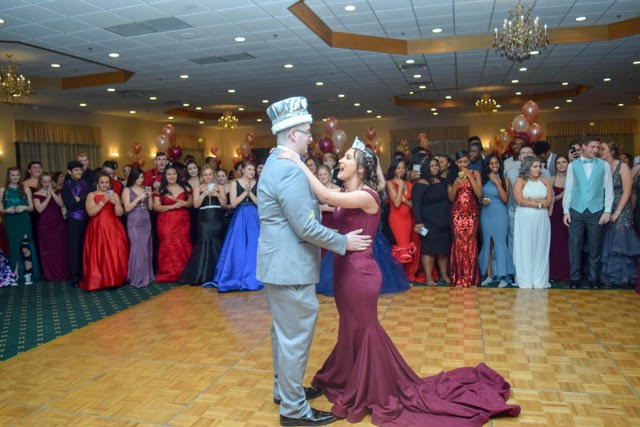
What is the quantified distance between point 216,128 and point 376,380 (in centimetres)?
2046

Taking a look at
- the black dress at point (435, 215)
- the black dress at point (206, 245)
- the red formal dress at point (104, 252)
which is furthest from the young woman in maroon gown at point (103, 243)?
the black dress at point (435, 215)

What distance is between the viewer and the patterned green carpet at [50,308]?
4.52 m

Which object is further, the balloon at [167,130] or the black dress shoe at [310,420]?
the balloon at [167,130]

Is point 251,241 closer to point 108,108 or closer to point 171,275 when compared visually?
point 171,275

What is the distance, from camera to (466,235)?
593cm

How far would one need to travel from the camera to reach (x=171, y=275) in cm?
683

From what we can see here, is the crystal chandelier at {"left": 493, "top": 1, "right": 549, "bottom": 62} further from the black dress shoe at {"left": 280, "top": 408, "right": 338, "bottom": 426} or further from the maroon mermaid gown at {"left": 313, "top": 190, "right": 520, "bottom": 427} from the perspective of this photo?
the black dress shoe at {"left": 280, "top": 408, "right": 338, "bottom": 426}

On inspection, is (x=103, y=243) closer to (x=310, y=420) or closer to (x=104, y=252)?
(x=104, y=252)

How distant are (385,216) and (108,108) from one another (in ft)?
37.9

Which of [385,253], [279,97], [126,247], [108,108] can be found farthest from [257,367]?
[108,108]

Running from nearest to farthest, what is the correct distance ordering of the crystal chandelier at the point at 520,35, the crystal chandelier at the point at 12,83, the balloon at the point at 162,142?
the crystal chandelier at the point at 520,35
the crystal chandelier at the point at 12,83
the balloon at the point at 162,142

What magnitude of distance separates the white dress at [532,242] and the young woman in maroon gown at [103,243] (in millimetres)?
4775

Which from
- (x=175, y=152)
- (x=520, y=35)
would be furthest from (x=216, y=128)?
(x=520, y=35)

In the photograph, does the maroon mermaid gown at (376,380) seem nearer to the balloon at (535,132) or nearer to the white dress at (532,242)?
the white dress at (532,242)
